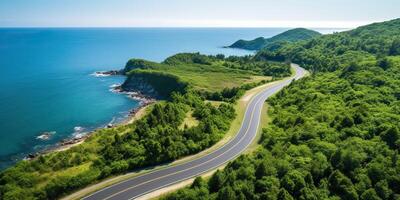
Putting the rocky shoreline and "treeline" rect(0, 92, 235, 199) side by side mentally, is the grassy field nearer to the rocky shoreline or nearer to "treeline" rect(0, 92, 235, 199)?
the rocky shoreline

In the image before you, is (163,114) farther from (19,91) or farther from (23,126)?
(19,91)

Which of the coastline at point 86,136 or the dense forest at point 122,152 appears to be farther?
the coastline at point 86,136

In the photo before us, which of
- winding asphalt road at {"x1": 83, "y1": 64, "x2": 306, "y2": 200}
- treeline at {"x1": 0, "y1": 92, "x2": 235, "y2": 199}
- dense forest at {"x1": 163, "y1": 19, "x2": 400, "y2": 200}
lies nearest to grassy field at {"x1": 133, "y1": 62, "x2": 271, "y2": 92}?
dense forest at {"x1": 163, "y1": 19, "x2": 400, "y2": 200}

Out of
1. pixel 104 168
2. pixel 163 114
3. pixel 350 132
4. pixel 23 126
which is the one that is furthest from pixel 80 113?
pixel 350 132

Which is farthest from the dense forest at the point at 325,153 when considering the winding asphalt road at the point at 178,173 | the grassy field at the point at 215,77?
the grassy field at the point at 215,77

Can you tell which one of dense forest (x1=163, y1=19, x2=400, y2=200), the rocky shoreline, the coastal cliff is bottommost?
the rocky shoreline

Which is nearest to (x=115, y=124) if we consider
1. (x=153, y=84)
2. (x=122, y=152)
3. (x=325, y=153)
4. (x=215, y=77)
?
(x=122, y=152)

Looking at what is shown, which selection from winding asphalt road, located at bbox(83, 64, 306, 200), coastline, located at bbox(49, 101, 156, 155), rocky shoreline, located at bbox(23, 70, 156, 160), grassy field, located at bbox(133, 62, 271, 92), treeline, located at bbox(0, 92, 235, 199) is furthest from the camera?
grassy field, located at bbox(133, 62, 271, 92)

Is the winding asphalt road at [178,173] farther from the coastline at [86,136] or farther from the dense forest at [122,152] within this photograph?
the coastline at [86,136]
